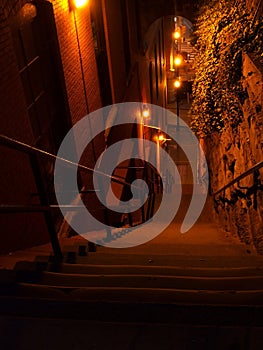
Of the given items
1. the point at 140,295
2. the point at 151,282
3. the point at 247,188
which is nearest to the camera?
the point at 140,295

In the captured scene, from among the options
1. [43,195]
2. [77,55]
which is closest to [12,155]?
[43,195]

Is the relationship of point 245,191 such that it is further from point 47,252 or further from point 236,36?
point 47,252

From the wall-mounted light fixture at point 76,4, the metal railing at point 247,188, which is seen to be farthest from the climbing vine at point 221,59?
the wall-mounted light fixture at point 76,4

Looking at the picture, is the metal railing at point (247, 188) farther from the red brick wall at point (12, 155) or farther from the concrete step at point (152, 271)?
the red brick wall at point (12, 155)

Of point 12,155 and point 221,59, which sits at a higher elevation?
point 221,59

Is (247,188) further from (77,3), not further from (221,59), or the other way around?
(77,3)

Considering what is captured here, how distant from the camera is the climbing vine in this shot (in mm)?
6359

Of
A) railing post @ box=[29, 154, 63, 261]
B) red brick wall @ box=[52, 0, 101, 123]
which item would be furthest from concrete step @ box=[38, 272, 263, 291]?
red brick wall @ box=[52, 0, 101, 123]

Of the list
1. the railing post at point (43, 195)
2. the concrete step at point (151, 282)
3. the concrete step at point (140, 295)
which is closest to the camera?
the concrete step at point (140, 295)

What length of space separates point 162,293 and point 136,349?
2.37 feet

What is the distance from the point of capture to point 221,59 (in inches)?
279

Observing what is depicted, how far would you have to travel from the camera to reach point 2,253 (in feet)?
12.9

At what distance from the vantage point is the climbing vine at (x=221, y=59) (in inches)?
250

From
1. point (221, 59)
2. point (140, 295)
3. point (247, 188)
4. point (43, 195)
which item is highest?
point (221, 59)
